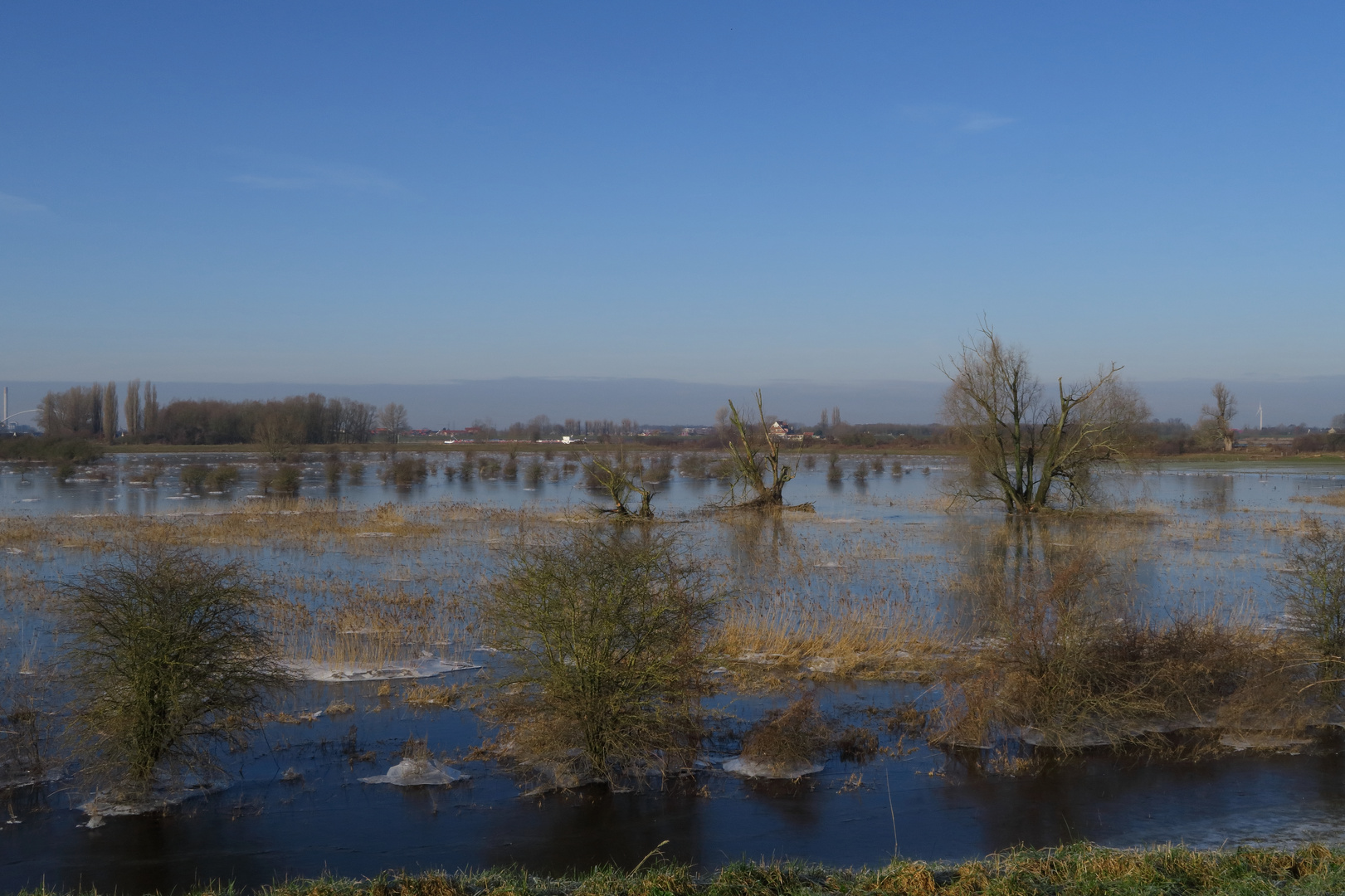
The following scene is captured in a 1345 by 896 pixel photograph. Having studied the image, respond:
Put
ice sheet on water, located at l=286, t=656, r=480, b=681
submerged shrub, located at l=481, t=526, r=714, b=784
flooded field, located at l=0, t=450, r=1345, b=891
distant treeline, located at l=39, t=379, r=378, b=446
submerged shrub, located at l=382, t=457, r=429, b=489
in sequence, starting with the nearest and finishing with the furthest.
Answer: flooded field, located at l=0, t=450, r=1345, b=891, submerged shrub, located at l=481, t=526, r=714, b=784, ice sheet on water, located at l=286, t=656, r=480, b=681, submerged shrub, located at l=382, t=457, r=429, b=489, distant treeline, located at l=39, t=379, r=378, b=446

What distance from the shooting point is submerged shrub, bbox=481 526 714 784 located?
8.73 meters

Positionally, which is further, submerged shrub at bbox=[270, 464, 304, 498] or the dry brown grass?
submerged shrub at bbox=[270, 464, 304, 498]

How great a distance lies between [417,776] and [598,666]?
197cm

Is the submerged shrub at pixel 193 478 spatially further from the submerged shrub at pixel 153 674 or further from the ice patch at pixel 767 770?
the ice patch at pixel 767 770

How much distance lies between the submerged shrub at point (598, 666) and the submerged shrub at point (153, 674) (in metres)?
2.32

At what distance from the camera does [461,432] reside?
18050cm

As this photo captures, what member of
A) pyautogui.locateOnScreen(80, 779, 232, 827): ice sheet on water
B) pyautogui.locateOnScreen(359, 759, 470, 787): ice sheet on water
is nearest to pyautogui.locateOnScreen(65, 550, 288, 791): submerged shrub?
pyautogui.locateOnScreen(80, 779, 232, 827): ice sheet on water

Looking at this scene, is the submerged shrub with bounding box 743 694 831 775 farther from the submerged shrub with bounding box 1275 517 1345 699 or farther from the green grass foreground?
the submerged shrub with bounding box 1275 517 1345 699

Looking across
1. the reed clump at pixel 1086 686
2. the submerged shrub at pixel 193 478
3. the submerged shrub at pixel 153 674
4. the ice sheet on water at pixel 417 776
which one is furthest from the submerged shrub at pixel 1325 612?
the submerged shrub at pixel 193 478

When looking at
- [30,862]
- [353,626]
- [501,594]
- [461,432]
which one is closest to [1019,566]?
[353,626]

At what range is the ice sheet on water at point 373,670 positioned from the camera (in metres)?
12.3

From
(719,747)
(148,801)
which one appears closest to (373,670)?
(148,801)

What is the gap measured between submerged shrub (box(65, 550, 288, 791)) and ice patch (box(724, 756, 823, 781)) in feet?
14.1

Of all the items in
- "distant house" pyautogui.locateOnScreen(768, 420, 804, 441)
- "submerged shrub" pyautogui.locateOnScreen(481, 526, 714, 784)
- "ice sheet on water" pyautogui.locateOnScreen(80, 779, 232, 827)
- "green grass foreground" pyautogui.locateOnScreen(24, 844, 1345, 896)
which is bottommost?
"ice sheet on water" pyautogui.locateOnScreen(80, 779, 232, 827)
